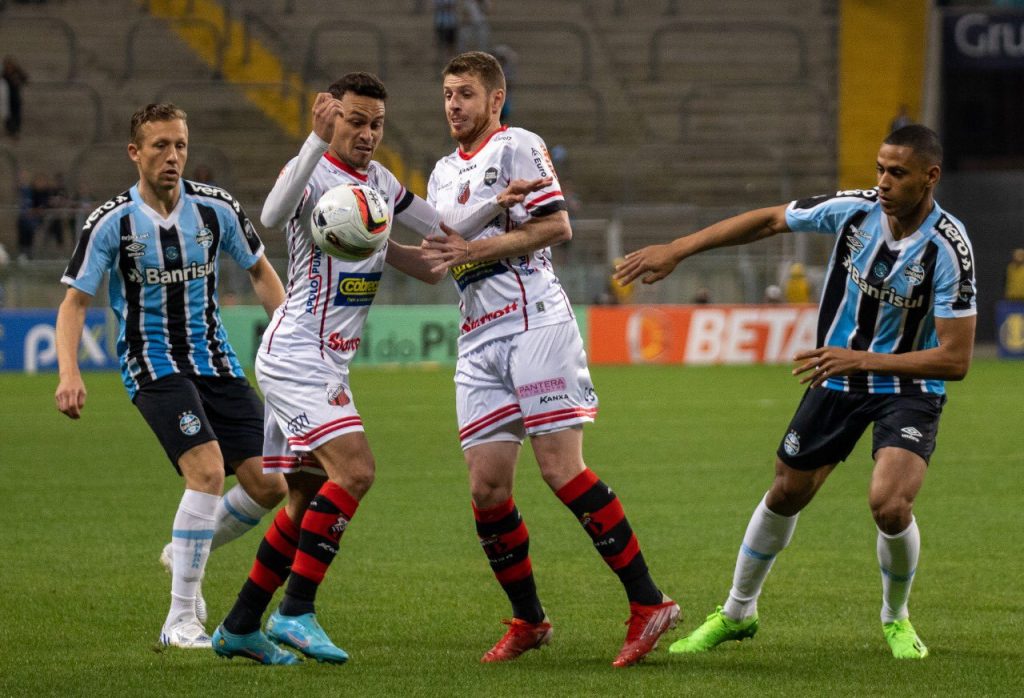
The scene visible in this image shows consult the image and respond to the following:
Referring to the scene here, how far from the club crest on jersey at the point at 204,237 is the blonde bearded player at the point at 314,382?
0.75 m

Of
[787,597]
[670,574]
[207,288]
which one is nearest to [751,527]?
[787,597]

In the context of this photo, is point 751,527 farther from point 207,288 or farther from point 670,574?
point 207,288

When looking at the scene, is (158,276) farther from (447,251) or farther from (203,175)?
(203,175)

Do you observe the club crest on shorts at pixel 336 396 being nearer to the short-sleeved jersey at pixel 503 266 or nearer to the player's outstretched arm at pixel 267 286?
the short-sleeved jersey at pixel 503 266

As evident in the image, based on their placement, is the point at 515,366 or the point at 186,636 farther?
the point at 186,636

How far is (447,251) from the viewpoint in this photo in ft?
18.8

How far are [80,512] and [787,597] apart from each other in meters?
4.98

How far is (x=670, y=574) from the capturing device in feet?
25.7

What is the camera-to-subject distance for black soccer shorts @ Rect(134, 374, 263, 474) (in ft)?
20.8

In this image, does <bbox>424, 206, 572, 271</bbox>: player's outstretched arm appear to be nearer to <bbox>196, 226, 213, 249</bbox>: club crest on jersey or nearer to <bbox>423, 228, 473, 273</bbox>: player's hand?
<bbox>423, 228, 473, 273</bbox>: player's hand

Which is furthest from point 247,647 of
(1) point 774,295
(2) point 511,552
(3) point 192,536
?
(1) point 774,295

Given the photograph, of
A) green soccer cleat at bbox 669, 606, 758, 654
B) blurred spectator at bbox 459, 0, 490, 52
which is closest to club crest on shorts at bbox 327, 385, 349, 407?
green soccer cleat at bbox 669, 606, 758, 654

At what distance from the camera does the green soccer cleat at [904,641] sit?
583 centimetres

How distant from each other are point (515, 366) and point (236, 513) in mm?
1732
